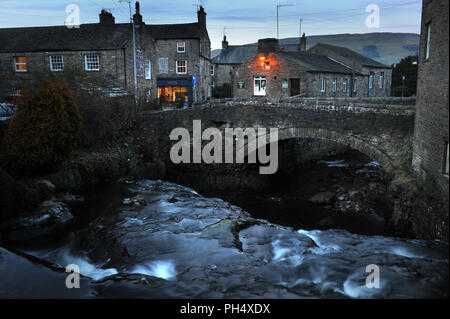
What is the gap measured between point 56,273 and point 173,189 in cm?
883

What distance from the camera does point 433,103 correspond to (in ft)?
36.4

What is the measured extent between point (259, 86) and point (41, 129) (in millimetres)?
20666

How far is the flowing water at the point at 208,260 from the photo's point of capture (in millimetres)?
7645

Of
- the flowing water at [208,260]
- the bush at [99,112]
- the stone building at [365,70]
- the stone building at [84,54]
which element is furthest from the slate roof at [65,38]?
the stone building at [365,70]

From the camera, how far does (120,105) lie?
21.8 meters

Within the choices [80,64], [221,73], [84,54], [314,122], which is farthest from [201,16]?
[314,122]

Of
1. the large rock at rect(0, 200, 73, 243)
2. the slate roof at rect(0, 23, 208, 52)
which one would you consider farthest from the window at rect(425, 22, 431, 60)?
the slate roof at rect(0, 23, 208, 52)

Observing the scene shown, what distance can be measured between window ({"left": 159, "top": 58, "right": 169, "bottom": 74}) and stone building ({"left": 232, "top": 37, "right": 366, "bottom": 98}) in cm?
792

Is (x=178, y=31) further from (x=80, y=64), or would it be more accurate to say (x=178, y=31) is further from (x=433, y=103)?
(x=433, y=103)


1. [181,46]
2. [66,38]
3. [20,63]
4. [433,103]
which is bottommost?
[433,103]

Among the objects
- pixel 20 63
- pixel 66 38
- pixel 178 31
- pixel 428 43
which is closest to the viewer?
pixel 428 43

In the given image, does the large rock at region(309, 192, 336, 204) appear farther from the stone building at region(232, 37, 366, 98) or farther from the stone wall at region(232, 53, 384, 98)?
the stone building at region(232, 37, 366, 98)
